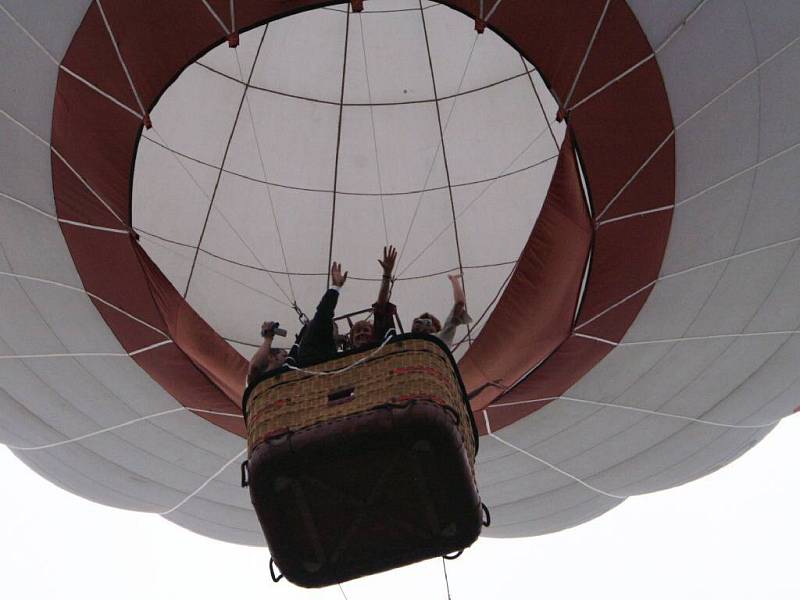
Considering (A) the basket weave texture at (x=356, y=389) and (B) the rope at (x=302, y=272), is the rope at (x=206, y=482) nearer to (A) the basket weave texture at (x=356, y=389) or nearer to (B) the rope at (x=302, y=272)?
(B) the rope at (x=302, y=272)

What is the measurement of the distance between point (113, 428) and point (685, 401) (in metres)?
3.20

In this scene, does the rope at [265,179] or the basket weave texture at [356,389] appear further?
the rope at [265,179]

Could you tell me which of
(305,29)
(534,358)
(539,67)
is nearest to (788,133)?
(539,67)

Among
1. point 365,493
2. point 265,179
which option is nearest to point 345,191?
point 265,179

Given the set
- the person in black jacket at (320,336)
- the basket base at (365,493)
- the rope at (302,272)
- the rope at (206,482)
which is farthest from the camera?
the rope at (302,272)

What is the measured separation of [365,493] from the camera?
389cm

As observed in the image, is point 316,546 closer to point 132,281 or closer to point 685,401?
point 132,281

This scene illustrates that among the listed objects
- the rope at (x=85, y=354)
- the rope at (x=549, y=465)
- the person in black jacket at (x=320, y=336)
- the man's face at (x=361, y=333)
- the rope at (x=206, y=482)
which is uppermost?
the rope at (x=85, y=354)

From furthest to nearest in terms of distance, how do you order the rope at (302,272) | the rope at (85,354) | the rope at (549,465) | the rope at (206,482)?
the rope at (302,272)
the rope at (206,482)
the rope at (549,465)
the rope at (85,354)

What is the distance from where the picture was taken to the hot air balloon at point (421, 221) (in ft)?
14.4

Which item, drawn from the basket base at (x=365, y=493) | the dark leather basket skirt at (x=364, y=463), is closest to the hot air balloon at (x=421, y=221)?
the dark leather basket skirt at (x=364, y=463)

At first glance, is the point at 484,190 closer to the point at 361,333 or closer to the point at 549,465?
the point at 549,465

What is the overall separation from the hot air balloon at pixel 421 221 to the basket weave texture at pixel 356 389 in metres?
1.38

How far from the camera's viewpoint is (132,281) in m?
5.06
